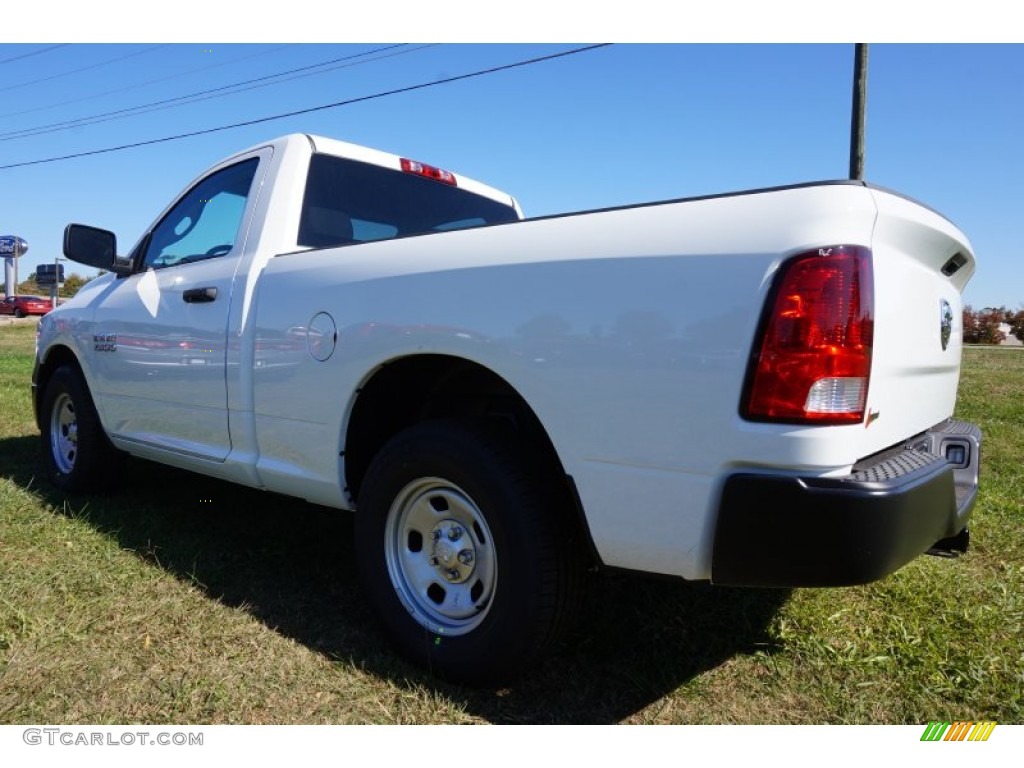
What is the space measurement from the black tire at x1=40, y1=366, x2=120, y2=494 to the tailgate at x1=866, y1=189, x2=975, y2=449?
4139 mm

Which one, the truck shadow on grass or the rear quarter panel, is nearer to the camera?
the rear quarter panel

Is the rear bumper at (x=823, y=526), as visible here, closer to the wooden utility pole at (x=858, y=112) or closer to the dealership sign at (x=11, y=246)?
the wooden utility pole at (x=858, y=112)

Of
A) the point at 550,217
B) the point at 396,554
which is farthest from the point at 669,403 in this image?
the point at 396,554

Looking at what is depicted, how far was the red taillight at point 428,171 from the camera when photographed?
3.86m

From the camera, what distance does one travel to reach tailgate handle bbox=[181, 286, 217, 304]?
328cm

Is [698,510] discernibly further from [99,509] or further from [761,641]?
[99,509]

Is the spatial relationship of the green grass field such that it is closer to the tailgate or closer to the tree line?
the tailgate

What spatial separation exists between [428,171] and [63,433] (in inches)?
115

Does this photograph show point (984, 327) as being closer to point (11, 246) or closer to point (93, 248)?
point (93, 248)

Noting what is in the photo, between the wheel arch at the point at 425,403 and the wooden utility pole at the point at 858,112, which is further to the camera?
the wooden utility pole at the point at 858,112

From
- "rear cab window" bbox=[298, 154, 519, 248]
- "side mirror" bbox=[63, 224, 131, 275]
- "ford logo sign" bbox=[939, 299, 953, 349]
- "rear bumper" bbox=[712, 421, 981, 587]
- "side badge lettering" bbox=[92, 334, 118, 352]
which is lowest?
"rear bumper" bbox=[712, 421, 981, 587]

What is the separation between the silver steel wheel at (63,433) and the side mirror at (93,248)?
1014 mm
